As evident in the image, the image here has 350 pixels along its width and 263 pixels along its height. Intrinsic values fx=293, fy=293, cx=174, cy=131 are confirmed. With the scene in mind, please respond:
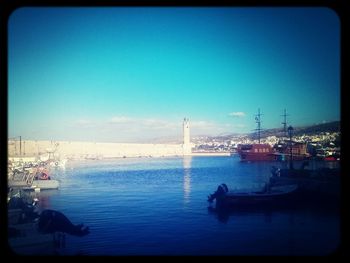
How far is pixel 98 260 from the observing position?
1761mm

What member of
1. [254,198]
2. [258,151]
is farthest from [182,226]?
[258,151]

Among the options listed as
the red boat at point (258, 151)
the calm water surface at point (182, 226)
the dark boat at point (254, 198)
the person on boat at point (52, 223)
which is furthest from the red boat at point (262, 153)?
the person on boat at point (52, 223)

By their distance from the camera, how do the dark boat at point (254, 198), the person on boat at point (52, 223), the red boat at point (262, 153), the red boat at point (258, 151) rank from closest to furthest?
the person on boat at point (52, 223) < the dark boat at point (254, 198) < the red boat at point (262, 153) < the red boat at point (258, 151)

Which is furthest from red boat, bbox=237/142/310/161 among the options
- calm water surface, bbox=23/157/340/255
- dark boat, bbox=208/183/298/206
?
calm water surface, bbox=23/157/340/255

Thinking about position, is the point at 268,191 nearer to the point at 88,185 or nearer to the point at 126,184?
the point at 126,184

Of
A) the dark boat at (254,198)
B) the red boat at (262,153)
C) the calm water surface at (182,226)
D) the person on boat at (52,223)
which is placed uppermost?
the red boat at (262,153)

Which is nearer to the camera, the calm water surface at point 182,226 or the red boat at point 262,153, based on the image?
the calm water surface at point 182,226

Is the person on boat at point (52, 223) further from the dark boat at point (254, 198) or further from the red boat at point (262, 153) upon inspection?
the red boat at point (262, 153)

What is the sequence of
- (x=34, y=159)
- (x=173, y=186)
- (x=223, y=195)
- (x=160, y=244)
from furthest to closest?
(x=34, y=159), (x=173, y=186), (x=223, y=195), (x=160, y=244)

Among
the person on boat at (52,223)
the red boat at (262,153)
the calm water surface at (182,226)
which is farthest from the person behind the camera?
the red boat at (262,153)

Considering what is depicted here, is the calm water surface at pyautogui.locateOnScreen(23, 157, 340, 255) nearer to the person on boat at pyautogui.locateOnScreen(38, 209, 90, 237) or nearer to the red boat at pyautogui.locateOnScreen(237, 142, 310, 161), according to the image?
the person on boat at pyautogui.locateOnScreen(38, 209, 90, 237)

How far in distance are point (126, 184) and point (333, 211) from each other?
442 inches

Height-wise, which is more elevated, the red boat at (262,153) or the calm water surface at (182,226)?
the red boat at (262,153)

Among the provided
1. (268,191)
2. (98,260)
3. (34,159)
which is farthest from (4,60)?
(34,159)
